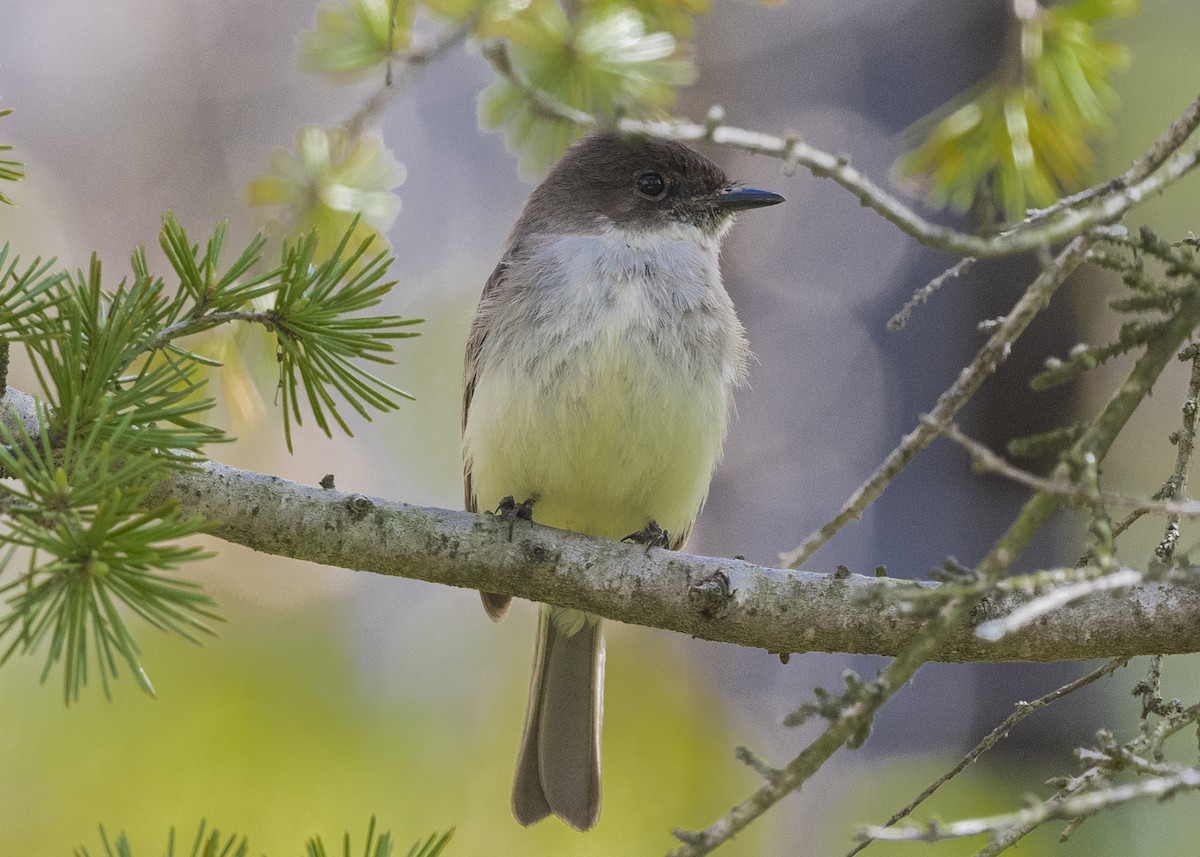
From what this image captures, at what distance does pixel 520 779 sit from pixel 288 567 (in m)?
3.26

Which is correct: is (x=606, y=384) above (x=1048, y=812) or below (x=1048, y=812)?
above

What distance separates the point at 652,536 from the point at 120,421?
256cm

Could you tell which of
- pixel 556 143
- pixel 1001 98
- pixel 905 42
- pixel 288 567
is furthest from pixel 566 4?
pixel 905 42

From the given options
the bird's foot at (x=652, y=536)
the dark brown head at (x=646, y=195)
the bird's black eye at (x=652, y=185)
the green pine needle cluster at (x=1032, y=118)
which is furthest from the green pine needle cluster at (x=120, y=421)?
the bird's black eye at (x=652, y=185)

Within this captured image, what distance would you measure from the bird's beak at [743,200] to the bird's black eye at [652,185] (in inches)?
8.2

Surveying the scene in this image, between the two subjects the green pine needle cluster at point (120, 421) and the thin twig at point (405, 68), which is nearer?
the green pine needle cluster at point (120, 421)

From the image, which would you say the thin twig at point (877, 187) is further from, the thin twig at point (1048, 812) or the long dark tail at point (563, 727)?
the long dark tail at point (563, 727)

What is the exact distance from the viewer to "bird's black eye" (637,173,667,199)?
16.8 ft

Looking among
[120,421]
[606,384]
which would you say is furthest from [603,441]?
[120,421]

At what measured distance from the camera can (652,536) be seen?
4566 millimetres

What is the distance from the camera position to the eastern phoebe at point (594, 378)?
4242 millimetres

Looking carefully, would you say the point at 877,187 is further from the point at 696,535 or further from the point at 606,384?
the point at 696,535

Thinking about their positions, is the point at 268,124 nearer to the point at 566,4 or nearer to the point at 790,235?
the point at 790,235

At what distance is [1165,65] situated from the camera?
7.97 meters
